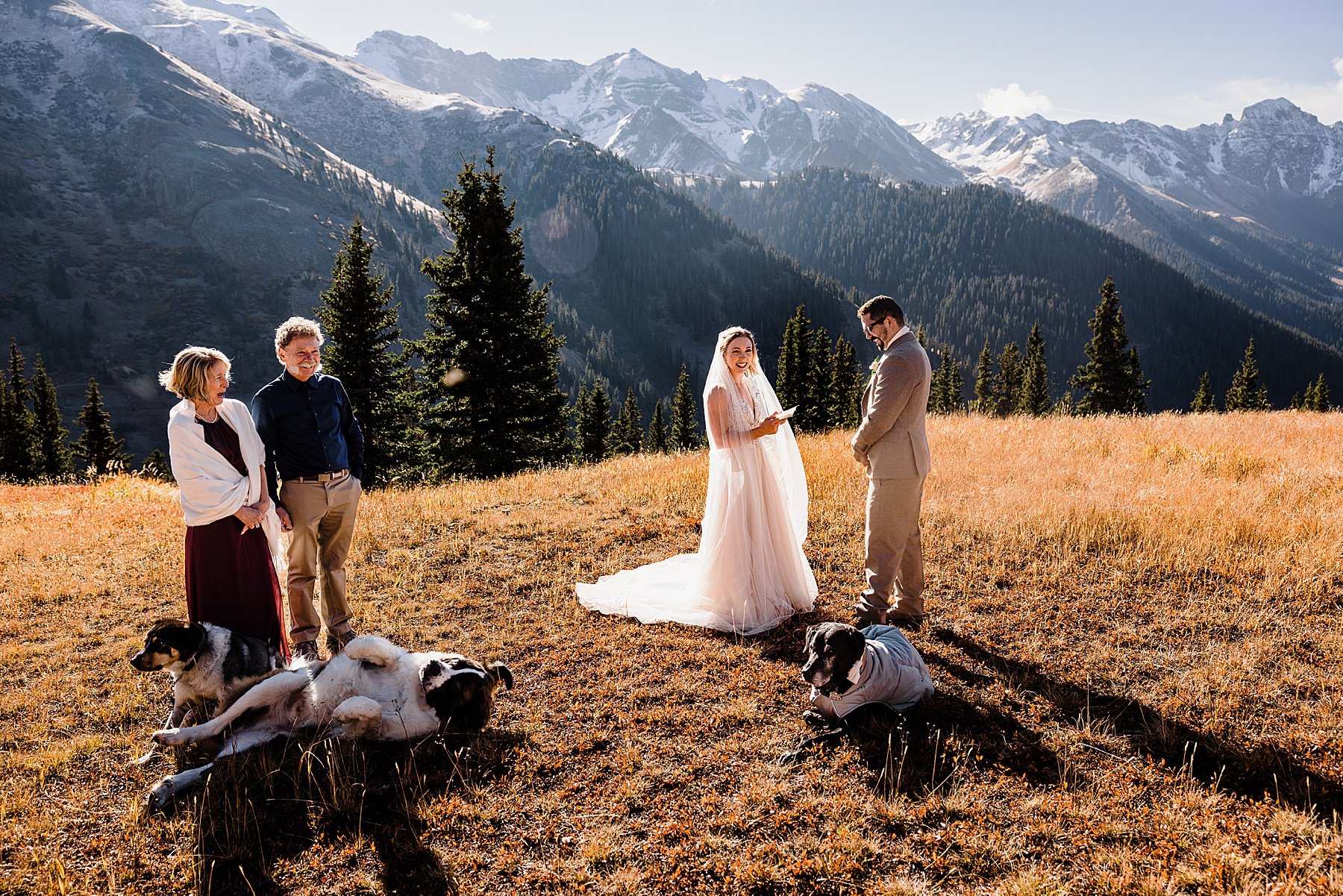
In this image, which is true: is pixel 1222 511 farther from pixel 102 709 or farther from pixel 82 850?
pixel 102 709

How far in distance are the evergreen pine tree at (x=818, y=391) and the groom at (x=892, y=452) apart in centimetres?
3982

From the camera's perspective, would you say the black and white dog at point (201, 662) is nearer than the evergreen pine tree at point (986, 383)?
Yes

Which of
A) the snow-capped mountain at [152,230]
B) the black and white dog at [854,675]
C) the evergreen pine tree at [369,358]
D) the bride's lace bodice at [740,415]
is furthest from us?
the snow-capped mountain at [152,230]

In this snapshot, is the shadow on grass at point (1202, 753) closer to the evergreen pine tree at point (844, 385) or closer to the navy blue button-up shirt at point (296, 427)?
the navy blue button-up shirt at point (296, 427)

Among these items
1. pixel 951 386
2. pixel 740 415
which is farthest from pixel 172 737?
pixel 951 386

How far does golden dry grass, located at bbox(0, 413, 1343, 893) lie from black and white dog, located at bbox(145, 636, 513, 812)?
0.19 m

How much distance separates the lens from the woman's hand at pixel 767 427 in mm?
6586

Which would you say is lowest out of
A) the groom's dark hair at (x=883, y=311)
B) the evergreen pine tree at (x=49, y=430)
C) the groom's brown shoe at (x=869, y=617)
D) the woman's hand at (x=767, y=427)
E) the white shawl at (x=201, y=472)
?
the evergreen pine tree at (x=49, y=430)

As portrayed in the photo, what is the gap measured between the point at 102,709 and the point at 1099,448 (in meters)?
14.9

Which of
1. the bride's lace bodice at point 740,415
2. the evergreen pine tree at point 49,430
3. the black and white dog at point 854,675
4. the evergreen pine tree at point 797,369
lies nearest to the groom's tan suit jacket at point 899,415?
the bride's lace bodice at point 740,415

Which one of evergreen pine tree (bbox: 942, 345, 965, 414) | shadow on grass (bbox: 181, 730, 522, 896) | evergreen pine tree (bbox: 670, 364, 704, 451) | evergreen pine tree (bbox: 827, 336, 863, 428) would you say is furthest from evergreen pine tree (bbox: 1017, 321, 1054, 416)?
shadow on grass (bbox: 181, 730, 522, 896)

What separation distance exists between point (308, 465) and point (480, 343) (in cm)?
1486

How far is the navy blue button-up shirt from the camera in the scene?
18.4 feet

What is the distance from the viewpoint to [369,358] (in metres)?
23.2
